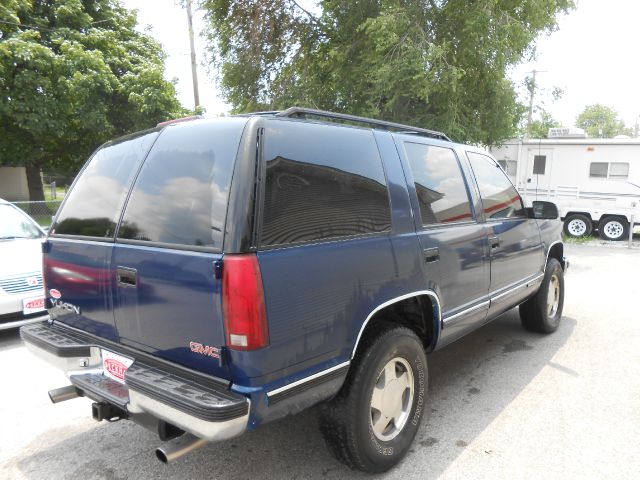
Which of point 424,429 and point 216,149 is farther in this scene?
point 424,429

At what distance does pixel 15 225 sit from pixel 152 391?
5037mm

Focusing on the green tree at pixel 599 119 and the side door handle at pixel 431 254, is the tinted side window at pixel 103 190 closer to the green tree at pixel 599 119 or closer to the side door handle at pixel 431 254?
the side door handle at pixel 431 254

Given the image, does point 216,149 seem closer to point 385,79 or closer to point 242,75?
point 385,79

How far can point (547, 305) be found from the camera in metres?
5.07

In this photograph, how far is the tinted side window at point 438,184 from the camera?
3.13 m

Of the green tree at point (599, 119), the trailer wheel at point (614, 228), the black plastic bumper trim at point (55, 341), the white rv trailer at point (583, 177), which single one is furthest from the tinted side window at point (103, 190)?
the green tree at point (599, 119)

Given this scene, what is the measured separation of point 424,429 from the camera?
126 inches

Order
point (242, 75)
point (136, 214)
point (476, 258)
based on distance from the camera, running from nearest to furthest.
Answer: point (136, 214) < point (476, 258) < point (242, 75)

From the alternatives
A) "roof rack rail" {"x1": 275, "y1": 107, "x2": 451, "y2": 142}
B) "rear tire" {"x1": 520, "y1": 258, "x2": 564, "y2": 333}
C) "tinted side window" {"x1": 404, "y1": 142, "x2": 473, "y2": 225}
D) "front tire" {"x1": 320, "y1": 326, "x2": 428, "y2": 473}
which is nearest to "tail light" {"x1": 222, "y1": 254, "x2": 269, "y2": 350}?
"front tire" {"x1": 320, "y1": 326, "x2": 428, "y2": 473}

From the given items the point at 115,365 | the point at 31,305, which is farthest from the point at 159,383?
the point at 31,305

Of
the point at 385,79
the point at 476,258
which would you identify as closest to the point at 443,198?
the point at 476,258

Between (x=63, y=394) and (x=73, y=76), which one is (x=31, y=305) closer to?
(x=63, y=394)

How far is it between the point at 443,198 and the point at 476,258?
0.54m

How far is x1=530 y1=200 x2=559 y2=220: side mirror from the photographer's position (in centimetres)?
447
